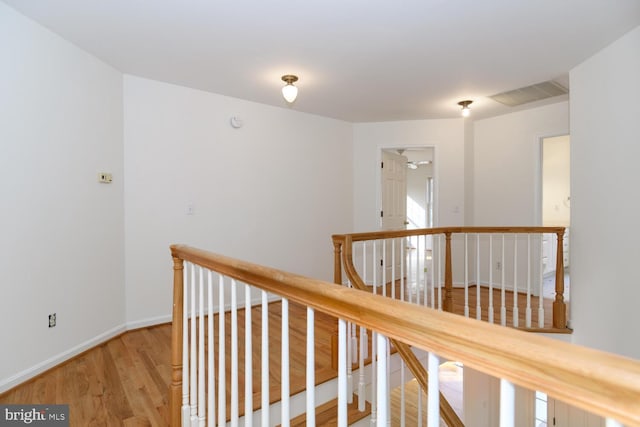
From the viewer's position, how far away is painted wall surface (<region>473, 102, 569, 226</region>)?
4.15 metres

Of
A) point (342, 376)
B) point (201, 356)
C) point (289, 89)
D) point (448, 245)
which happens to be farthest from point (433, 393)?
point (448, 245)

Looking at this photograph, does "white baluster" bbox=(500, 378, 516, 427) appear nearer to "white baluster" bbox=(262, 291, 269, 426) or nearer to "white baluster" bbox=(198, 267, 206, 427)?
"white baluster" bbox=(262, 291, 269, 426)

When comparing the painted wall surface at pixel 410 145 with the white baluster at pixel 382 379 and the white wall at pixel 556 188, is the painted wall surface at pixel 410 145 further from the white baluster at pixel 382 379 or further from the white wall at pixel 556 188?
the white baluster at pixel 382 379

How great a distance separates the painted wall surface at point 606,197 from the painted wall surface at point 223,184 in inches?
106

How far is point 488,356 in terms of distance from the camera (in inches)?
21.0

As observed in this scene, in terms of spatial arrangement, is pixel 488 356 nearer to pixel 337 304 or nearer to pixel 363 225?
pixel 337 304

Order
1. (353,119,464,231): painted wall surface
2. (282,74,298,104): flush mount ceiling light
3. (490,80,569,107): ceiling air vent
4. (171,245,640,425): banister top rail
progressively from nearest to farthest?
1. (171,245,640,425): banister top rail
2. (282,74,298,104): flush mount ceiling light
3. (490,80,569,107): ceiling air vent
4. (353,119,464,231): painted wall surface

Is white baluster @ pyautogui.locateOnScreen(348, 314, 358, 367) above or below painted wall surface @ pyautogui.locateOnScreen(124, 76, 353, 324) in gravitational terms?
below

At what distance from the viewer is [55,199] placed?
2.43 metres

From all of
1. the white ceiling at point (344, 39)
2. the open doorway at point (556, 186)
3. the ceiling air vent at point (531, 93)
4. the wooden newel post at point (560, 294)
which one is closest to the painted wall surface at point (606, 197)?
the wooden newel post at point (560, 294)

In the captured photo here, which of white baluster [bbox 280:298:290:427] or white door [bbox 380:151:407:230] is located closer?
white baluster [bbox 280:298:290:427]

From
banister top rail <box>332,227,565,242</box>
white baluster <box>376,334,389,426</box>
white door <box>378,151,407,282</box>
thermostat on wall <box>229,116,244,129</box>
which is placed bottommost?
white baluster <box>376,334,389,426</box>

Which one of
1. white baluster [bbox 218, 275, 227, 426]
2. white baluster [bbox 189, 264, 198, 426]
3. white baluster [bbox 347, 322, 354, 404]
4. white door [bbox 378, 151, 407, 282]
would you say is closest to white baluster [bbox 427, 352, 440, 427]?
white baluster [bbox 218, 275, 227, 426]

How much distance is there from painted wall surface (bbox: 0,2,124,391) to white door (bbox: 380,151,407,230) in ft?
11.1
